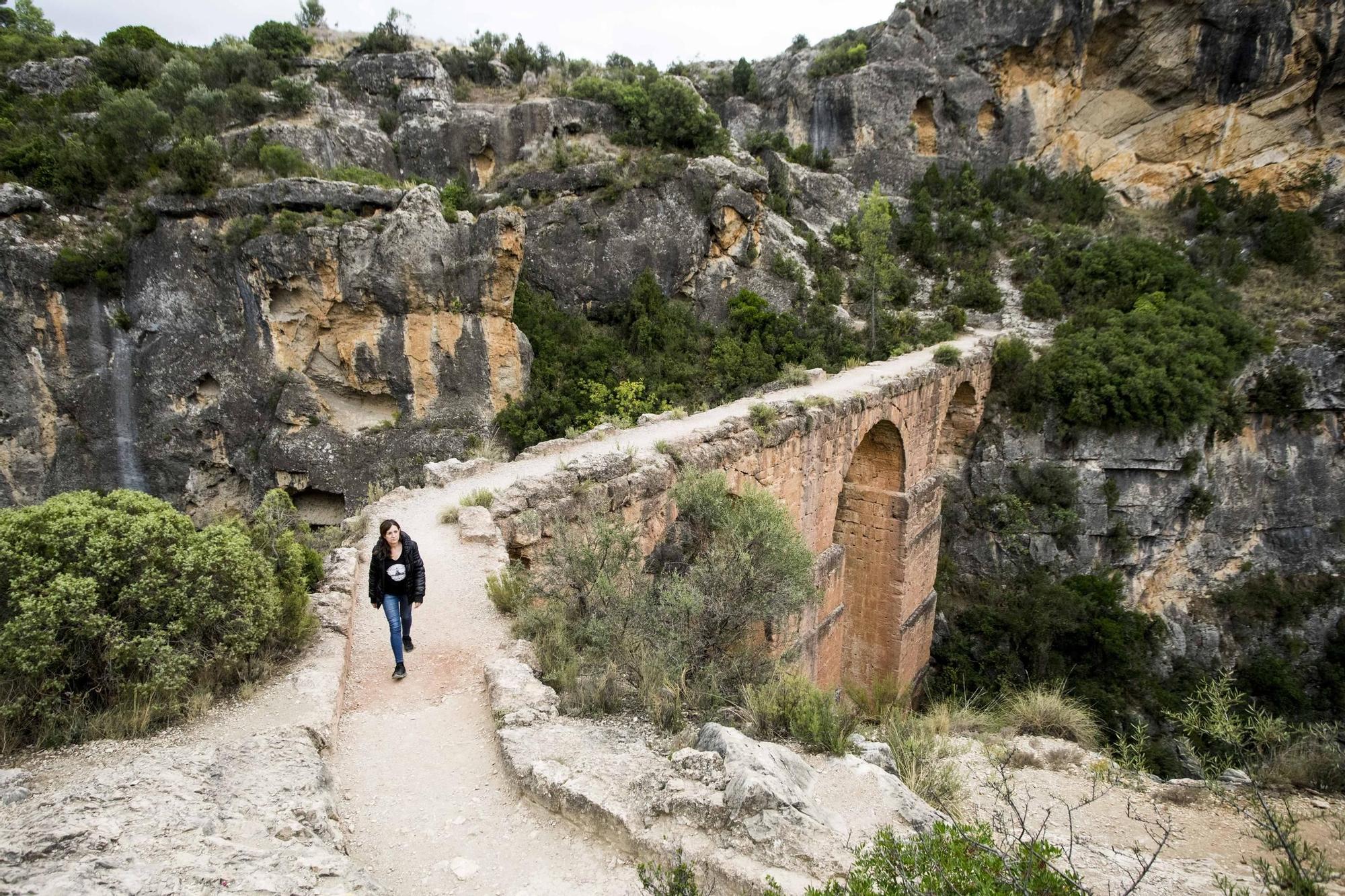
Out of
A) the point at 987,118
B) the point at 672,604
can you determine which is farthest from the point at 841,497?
the point at 987,118

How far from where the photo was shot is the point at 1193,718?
4297 mm

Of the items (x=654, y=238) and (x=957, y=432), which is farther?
(x=654, y=238)

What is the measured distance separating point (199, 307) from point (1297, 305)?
30.7 m

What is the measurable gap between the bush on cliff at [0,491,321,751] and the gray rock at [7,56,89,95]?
27947mm

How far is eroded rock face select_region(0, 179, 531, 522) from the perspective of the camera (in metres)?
18.1

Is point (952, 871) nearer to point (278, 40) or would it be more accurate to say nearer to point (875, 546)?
point (875, 546)

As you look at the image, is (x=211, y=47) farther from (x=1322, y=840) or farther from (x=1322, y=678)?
(x=1322, y=678)

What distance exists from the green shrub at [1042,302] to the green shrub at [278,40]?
2785cm

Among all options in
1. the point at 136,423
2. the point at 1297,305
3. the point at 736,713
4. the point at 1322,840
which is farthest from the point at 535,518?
the point at 1297,305

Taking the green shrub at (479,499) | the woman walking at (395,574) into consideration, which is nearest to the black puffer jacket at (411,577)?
the woman walking at (395,574)

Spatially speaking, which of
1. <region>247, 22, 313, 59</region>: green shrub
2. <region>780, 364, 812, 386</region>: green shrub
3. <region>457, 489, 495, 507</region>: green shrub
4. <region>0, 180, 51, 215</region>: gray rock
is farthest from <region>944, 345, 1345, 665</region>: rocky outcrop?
<region>247, 22, 313, 59</region>: green shrub

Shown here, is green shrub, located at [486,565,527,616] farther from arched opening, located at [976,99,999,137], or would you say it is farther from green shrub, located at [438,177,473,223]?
arched opening, located at [976,99,999,137]

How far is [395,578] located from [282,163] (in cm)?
1972

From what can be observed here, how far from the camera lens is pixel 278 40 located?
2614cm
